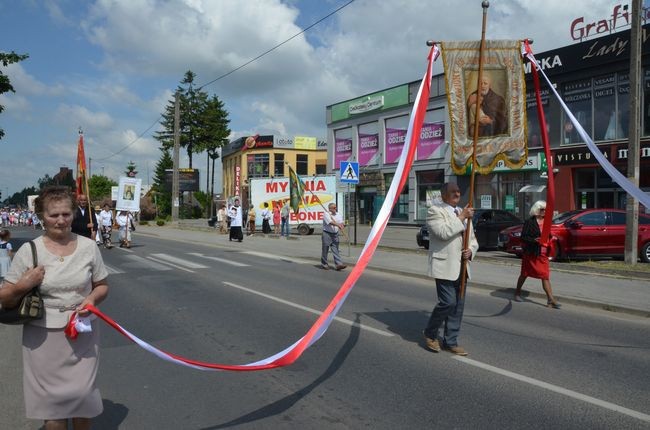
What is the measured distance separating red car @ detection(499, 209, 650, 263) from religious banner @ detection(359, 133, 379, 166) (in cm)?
2499

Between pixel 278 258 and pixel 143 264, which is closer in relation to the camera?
pixel 143 264

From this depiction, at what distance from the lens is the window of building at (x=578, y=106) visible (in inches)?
1029

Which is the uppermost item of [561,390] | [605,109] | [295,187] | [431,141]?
[605,109]

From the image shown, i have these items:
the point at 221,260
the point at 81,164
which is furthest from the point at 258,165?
the point at 81,164

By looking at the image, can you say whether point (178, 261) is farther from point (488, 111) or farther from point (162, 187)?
point (162, 187)

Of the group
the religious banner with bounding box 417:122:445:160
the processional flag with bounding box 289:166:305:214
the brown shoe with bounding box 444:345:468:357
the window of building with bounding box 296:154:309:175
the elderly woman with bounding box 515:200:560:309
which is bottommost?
the brown shoe with bounding box 444:345:468:357

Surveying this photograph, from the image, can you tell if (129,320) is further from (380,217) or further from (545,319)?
(545,319)

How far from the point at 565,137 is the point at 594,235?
44.1ft

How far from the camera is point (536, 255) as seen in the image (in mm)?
9336

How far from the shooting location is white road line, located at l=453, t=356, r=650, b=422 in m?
4.36

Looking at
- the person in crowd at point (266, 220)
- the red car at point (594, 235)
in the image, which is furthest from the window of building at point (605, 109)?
the person in crowd at point (266, 220)

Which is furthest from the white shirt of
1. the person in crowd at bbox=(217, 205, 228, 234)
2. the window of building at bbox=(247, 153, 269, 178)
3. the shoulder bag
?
the window of building at bbox=(247, 153, 269, 178)

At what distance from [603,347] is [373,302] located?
12.5ft

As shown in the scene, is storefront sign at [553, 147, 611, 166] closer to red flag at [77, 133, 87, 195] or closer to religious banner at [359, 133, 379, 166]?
religious banner at [359, 133, 379, 166]
